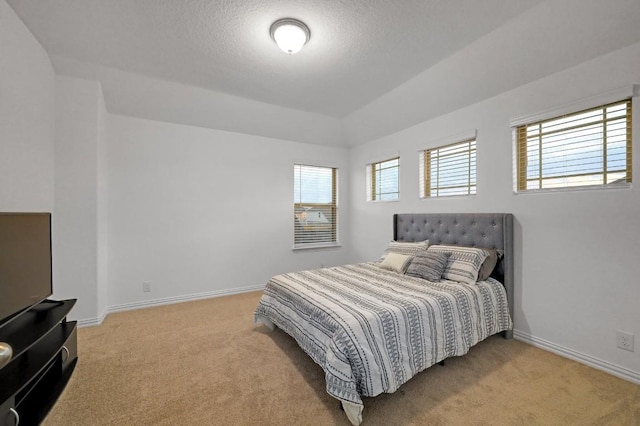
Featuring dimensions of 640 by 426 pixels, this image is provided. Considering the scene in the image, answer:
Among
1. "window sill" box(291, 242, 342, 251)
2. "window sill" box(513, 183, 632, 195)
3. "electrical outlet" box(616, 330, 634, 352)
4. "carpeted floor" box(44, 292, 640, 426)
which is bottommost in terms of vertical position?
"carpeted floor" box(44, 292, 640, 426)

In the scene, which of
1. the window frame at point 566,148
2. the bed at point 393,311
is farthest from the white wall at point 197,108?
the window frame at point 566,148

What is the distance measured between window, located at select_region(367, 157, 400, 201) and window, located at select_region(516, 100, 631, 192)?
167 centimetres

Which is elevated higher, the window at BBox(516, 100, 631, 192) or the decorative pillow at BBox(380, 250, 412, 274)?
the window at BBox(516, 100, 631, 192)

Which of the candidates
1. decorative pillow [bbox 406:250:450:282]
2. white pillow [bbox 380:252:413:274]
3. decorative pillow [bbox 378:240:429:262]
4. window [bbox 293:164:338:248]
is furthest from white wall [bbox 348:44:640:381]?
window [bbox 293:164:338:248]

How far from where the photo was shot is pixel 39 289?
5.64 ft

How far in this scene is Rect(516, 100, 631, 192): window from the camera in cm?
205

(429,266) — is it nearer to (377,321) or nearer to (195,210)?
(377,321)

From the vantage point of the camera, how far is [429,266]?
2672mm

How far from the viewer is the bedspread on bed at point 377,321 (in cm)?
161

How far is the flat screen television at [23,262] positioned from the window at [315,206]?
10.2ft

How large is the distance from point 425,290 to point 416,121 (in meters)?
2.33

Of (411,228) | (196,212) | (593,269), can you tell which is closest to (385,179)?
(411,228)

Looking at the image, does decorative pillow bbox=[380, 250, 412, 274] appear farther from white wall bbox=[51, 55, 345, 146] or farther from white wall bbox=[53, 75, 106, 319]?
white wall bbox=[53, 75, 106, 319]

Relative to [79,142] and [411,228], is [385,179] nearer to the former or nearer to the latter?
[411,228]
